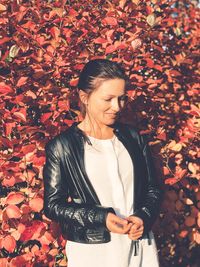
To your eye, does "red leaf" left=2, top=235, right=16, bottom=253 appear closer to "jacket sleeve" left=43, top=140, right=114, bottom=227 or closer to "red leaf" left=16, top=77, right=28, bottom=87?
"jacket sleeve" left=43, top=140, right=114, bottom=227

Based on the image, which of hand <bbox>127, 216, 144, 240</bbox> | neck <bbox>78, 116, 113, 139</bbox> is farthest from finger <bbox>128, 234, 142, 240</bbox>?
neck <bbox>78, 116, 113, 139</bbox>

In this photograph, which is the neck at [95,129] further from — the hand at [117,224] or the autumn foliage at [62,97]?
the hand at [117,224]

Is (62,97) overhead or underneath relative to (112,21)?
underneath

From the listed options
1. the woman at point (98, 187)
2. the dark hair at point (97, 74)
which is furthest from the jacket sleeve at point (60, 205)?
the dark hair at point (97, 74)

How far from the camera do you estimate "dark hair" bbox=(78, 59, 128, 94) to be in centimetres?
220

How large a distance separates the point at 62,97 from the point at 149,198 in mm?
877

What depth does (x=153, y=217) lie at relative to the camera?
224 cm

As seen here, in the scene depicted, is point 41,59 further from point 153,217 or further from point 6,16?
point 153,217

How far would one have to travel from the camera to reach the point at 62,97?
2742mm

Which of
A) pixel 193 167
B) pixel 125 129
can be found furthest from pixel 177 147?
pixel 125 129

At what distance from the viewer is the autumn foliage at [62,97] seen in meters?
2.55

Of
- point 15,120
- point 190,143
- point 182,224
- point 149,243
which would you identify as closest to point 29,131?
point 15,120

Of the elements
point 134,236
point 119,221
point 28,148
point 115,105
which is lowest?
point 134,236

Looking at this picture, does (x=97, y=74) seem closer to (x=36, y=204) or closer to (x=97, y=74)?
(x=97, y=74)
